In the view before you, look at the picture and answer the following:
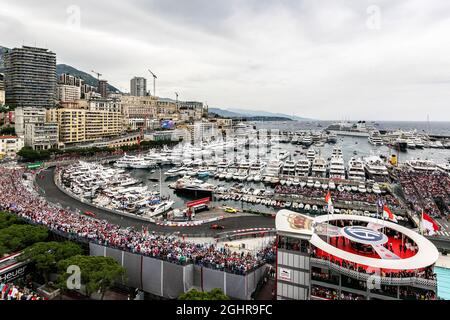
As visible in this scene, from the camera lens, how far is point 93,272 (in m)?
14.3

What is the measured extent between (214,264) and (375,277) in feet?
24.2

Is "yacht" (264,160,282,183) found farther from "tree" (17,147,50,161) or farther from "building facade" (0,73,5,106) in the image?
"building facade" (0,73,5,106)

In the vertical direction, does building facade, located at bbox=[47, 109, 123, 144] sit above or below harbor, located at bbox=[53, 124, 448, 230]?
above

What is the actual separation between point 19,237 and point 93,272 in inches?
279

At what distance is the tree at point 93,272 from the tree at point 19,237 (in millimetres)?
4065

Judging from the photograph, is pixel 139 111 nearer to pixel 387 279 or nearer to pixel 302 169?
pixel 302 169

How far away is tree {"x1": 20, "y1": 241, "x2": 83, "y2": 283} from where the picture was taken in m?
16.0

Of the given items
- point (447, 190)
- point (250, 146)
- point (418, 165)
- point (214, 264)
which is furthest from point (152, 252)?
point (250, 146)

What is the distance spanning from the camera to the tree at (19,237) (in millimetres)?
17516

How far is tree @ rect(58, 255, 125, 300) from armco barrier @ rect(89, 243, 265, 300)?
4.14 feet

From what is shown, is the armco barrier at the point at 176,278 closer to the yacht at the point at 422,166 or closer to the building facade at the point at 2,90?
the yacht at the point at 422,166

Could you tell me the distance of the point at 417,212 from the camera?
3338cm

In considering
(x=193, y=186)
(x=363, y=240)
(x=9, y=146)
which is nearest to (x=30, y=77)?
(x=9, y=146)

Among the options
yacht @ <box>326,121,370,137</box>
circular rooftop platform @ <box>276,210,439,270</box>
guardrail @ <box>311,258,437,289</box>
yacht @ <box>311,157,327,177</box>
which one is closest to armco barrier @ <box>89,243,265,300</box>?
circular rooftop platform @ <box>276,210,439,270</box>
